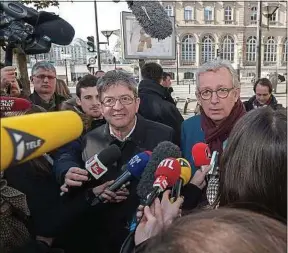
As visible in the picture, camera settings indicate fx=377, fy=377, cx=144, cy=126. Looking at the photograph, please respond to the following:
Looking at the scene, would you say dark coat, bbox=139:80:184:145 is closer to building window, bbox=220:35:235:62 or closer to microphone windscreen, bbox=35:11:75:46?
microphone windscreen, bbox=35:11:75:46

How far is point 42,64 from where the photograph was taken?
122 inches

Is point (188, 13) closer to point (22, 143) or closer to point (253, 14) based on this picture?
point (253, 14)

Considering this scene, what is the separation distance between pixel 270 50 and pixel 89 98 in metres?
41.8

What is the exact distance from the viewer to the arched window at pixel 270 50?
40.2 meters

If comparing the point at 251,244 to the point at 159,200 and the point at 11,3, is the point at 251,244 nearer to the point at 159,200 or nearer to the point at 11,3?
the point at 159,200

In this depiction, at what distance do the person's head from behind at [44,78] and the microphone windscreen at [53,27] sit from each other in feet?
5.66

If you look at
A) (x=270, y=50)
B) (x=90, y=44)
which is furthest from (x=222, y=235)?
(x=270, y=50)

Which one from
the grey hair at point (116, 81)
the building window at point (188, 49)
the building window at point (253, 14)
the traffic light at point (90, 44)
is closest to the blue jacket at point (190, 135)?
the grey hair at point (116, 81)

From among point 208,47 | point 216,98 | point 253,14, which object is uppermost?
point 253,14

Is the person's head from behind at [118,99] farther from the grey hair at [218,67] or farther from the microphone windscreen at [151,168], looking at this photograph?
the microphone windscreen at [151,168]

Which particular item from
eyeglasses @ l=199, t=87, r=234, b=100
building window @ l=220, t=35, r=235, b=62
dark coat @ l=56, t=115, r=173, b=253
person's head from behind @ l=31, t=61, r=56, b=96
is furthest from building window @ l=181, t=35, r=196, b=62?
dark coat @ l=56, t=115, r=173, b=253

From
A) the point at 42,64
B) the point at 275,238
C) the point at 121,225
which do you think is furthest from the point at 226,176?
the point at 42,64

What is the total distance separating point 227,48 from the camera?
41.0 metres

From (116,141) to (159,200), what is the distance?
2.55 ft
